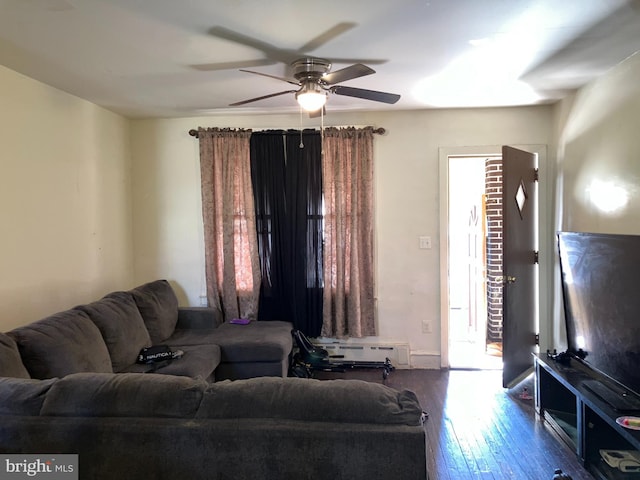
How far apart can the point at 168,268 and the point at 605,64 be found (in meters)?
3.96

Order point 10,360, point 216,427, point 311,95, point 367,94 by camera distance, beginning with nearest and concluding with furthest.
Result: point 216,427, point 10,360, point 311,95, point 367,94

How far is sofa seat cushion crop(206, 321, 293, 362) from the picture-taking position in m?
3.21

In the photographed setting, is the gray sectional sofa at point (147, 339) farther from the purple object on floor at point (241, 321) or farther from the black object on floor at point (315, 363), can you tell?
the black object on floor at point (315, 363)

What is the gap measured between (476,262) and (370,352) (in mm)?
2177

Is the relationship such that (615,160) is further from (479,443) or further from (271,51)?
(271,51)

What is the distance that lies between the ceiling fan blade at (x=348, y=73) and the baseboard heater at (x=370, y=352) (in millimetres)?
2516

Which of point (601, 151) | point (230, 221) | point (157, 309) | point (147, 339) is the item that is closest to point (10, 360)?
point (147, 339)

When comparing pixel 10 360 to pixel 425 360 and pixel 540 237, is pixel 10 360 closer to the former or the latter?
pixel 425 360

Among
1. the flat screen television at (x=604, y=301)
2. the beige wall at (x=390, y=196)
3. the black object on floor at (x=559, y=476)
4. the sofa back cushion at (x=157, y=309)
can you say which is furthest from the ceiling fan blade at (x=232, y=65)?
the black object on floor at (x=559, y=476)

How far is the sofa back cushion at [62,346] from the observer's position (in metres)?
2.17

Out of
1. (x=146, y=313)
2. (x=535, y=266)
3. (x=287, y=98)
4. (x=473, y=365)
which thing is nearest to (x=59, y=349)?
(x=146, y=313)

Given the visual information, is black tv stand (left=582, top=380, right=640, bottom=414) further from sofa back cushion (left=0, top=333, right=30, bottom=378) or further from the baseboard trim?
sofa back cushion (left=0, top=333, right=30, bottom=378)

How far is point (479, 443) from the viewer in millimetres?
2635

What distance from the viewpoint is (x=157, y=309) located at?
3.40 meters
